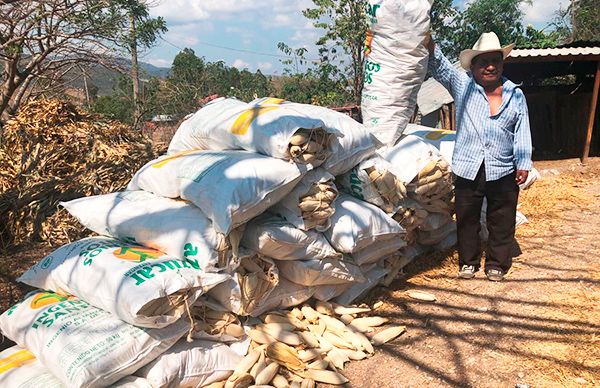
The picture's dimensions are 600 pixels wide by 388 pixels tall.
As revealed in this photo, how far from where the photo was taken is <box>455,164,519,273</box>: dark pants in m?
3.33

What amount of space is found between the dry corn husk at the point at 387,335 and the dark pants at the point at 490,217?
1002 millimetres

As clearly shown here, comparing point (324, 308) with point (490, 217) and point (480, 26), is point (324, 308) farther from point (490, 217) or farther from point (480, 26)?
point (480, 26)

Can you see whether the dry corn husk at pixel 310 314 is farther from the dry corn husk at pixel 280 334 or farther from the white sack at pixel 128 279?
the white sack at pixel 128 279

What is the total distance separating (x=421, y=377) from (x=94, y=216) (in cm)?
201

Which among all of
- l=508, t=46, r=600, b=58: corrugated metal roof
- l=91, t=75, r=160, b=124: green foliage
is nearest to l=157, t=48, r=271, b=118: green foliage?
l=91, t=75, r=160, b=124: green foliage

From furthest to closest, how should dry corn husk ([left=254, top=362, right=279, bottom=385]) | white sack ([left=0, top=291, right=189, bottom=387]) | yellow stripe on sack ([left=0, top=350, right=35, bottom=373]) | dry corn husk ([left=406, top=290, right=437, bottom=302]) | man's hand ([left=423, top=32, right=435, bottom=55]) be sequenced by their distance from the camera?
man's hand ([left=423, top=32, right=435, bottom=55])
dry corn husk ([left=406, top=290, right=437, bottom=302])
dry corn husk ([left=254, top=362, right=279, bottom=385])
yellow stripe on sack ([left=0, top=350, right=35, bottom=373])
white sack ([left=0, top=291, right=189, bottom=387])

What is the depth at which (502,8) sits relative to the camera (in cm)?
1983

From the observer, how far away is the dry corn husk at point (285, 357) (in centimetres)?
242

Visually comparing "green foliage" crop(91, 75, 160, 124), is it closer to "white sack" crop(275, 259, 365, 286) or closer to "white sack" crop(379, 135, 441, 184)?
"white sack" crop(379, 135, 441, 184)

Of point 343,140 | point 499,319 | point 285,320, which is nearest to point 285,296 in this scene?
point 285,320

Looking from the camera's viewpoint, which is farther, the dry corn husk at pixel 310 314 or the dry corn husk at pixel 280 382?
the dry corn husk at pixel 310 314

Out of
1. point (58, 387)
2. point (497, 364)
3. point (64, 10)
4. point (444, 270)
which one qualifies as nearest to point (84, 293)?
point (58, 387)

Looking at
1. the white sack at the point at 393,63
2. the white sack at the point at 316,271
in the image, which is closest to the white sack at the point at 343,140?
the white sack at the point at 393,63

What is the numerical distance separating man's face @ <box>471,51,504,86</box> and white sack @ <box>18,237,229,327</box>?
220 centimetres
